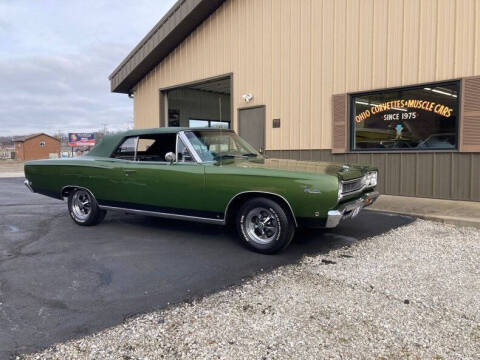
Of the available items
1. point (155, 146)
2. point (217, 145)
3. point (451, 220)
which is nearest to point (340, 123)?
point (451, 220)

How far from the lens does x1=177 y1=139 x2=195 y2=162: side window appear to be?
499 centimetres

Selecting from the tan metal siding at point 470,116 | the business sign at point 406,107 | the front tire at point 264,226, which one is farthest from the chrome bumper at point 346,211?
the business sign at point 406,107

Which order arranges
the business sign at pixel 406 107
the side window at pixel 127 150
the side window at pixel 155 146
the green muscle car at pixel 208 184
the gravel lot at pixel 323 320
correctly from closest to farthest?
1. the gravel lot at pixel 323 320
2. the green muscle car at pixel 208 184
3. the side window at pixel 155 146
4. the side window at pixel 127 150
5. the business sign at pixel 406 107

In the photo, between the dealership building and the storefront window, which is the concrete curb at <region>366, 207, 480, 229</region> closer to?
the dealership building

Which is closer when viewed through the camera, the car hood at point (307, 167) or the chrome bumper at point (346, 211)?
the chrome bumper at point (346, 211)

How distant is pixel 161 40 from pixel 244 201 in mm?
9630

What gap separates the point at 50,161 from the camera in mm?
6402

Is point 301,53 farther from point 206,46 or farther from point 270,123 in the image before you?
point 206,46

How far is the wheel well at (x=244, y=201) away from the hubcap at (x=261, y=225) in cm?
15

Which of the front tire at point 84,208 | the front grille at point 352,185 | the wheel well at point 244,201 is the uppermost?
the front grille at point 352,185

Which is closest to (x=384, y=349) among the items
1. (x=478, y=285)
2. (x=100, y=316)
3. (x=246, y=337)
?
(x=246, y=337)

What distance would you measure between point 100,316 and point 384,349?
6.59 ft

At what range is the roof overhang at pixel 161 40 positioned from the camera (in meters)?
11.7

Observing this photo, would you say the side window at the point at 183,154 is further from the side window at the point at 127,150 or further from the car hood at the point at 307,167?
the side window at the point at 127,150
